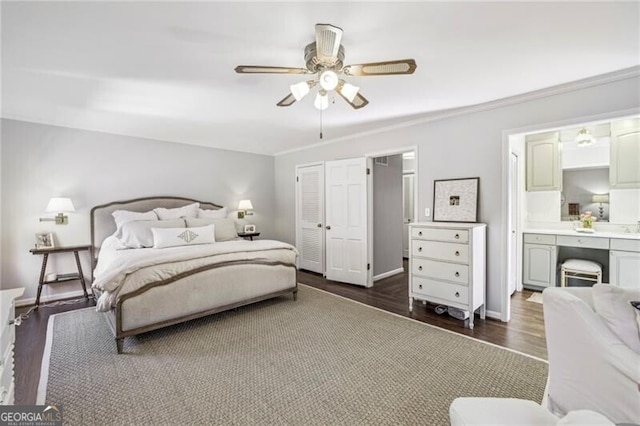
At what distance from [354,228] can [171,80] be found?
3.15 metres

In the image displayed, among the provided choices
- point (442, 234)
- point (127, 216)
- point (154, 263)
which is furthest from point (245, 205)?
point (442, 234)

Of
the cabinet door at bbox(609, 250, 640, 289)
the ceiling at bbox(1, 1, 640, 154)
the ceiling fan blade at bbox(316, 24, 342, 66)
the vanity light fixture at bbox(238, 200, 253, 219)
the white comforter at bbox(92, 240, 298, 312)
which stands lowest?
the cabinet door at bbox(609, 250, 640, 289)

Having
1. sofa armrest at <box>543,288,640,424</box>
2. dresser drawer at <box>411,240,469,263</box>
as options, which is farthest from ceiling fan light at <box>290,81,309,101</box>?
dresser drawer at <box>411,240,469,263</box>

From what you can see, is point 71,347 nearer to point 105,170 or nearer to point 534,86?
point 105,170

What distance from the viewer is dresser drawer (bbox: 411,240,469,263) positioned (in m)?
3.04

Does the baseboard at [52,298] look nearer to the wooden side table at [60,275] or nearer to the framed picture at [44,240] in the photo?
the wooden side table at [60,275]

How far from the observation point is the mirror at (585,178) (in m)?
3.90

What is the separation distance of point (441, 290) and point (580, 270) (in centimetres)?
206

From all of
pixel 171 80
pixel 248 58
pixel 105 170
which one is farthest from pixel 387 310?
pixel 105 170

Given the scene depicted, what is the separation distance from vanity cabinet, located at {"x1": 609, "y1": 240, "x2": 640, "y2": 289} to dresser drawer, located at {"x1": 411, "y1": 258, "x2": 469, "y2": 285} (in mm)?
2104

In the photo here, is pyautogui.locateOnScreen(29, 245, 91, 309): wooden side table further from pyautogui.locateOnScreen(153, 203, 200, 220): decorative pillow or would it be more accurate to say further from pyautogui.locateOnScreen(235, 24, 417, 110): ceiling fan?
pyautogui.locateOnScreen(235, 24, 417, 110): ceiling fan

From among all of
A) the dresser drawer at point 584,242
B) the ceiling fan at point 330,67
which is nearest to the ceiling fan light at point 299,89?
the ceiling fan at point 330,67

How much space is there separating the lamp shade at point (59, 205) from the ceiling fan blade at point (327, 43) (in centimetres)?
392

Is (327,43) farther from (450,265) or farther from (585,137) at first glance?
(585,137)
